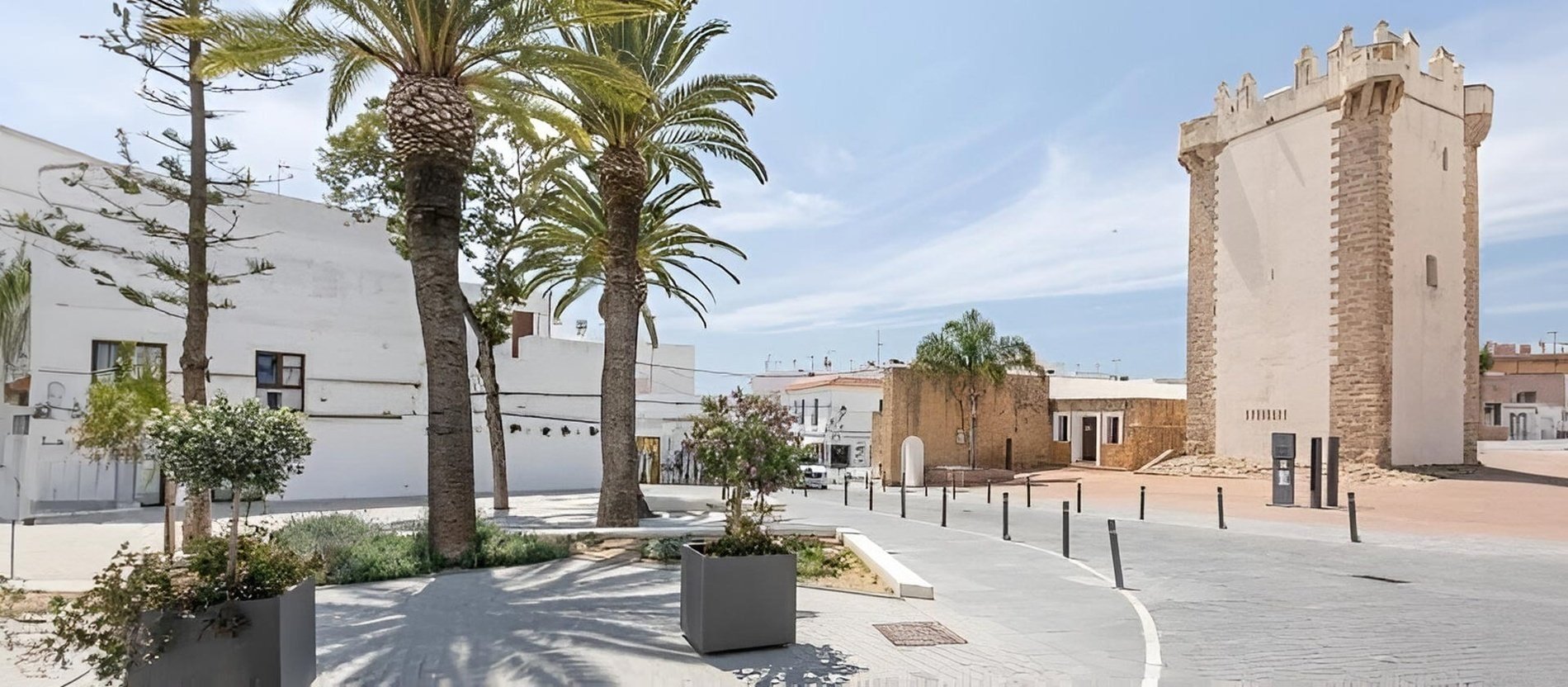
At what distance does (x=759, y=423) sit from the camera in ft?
27.5

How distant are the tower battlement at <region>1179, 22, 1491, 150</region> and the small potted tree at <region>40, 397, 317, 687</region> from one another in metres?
34.6

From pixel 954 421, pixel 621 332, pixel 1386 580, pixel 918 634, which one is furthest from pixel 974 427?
pixel 918 634

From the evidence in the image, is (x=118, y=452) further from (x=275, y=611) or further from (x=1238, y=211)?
(x=1238, y=211)

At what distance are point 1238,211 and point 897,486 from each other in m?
17.4

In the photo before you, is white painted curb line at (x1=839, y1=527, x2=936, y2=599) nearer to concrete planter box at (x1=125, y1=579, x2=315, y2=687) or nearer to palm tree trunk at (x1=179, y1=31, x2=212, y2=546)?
concrete planter box at (x1=125, y1=579, x2=315, y2=687)

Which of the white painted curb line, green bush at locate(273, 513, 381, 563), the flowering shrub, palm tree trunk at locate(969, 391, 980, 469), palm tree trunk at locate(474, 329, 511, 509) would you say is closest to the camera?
the flowering shrub

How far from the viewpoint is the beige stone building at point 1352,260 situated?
30.4 meters

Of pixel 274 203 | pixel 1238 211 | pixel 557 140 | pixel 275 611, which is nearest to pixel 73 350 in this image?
pixel 274 203

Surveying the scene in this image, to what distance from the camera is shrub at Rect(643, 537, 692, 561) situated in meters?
12.4

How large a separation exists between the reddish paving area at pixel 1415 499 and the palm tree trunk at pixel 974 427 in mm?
3487

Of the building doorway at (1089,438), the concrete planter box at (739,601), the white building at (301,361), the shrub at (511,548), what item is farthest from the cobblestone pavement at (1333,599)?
the building doorway at (1089,438)

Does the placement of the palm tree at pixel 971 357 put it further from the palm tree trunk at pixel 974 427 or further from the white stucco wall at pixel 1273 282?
the white stucco wall at pixel 1273 282

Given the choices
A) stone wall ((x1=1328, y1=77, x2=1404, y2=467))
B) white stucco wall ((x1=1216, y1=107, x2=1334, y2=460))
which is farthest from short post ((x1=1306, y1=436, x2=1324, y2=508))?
white stucco wall ((x1=1216, y1=107, x2=1334, y2=460))

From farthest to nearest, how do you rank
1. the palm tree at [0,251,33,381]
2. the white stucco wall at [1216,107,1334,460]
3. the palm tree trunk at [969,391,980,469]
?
Result: the palm tree trunk at [969,391,980,469]
the white stucco wall at [1216,107,1334,460]
the palm tree at [0,251,33,381]
